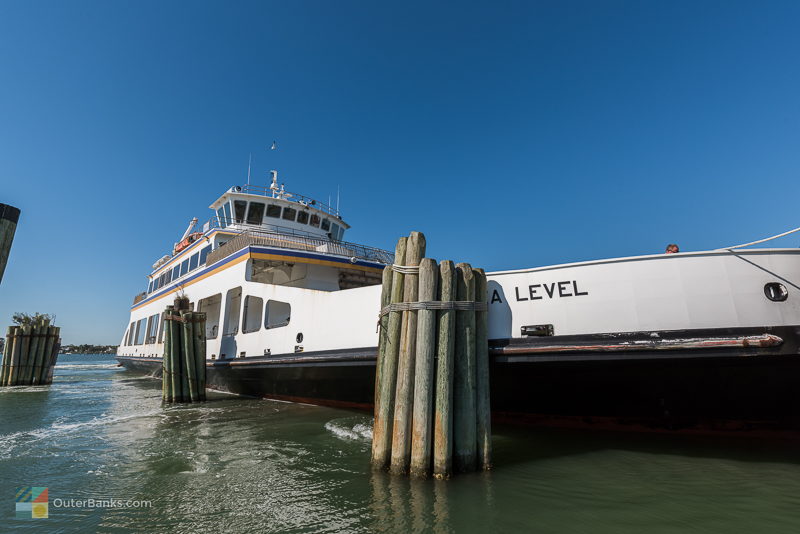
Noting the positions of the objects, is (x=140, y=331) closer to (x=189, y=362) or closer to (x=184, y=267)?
(x=184, y=267)

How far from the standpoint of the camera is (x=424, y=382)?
3902mm

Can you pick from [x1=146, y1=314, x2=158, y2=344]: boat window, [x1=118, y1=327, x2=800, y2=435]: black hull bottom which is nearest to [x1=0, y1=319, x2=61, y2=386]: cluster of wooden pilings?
[x1=146, y1=314, x2=158, y2=344]: boat window

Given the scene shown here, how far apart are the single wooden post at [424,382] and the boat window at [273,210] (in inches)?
449

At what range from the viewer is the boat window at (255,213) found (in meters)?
14.4

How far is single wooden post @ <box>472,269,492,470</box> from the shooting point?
157 inches

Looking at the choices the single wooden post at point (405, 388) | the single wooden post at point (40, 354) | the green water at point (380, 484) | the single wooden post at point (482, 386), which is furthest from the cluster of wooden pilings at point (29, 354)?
the single wooden post at point (482, 386)

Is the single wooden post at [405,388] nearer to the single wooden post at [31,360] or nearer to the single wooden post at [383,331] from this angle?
the single wooden post at [383,331]

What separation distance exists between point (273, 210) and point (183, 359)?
20.6 feet

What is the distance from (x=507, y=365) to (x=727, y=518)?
7.62ft

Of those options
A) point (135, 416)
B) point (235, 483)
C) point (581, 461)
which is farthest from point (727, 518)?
point (135, 416)

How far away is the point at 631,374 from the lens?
15.4 feet

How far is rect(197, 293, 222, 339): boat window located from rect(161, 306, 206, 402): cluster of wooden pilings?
2.92 m

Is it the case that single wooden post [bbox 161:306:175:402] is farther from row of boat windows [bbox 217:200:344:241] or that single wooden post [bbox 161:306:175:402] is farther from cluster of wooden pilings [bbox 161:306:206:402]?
row of boat windows [bbox 217:200:344:241]

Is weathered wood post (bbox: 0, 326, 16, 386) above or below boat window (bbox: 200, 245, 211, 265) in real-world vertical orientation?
below
